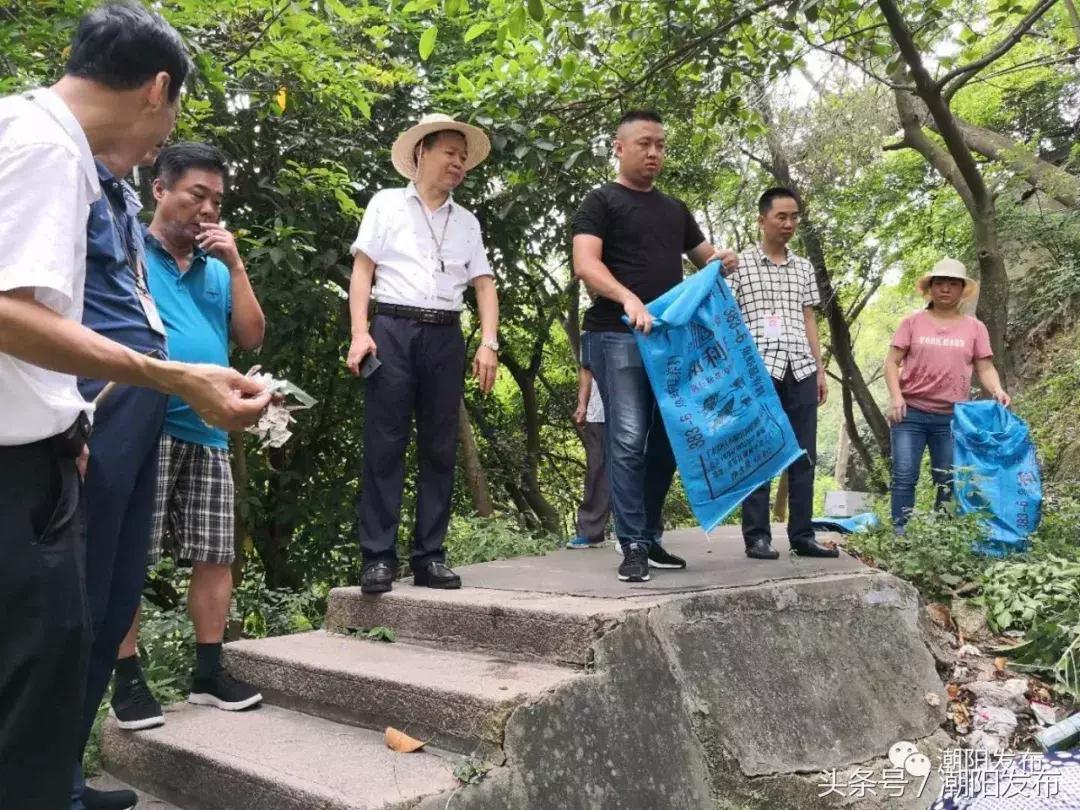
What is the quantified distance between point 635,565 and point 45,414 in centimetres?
254

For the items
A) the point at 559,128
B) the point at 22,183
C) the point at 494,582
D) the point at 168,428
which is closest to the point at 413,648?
the point at 494,582

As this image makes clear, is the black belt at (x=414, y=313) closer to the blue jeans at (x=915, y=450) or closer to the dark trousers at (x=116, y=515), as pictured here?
the dark trousers at (x=116, y=515)

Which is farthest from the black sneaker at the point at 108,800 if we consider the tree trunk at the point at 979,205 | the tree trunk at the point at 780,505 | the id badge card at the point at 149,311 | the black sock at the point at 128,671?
the tree trunk at the point at 780,505

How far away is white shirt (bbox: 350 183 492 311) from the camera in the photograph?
3793 mm

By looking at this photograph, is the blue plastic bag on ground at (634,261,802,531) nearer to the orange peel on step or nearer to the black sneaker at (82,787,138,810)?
the orange peel on step

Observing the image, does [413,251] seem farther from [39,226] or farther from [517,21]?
[39,226]

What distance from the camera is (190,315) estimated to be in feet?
10.3

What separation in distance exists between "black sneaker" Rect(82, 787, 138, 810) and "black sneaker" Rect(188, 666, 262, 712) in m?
0.56

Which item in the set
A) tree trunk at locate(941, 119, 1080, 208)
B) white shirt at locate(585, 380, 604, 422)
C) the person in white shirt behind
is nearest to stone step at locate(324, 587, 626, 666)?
the person in white shirt behind

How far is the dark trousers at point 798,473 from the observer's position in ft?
14.4

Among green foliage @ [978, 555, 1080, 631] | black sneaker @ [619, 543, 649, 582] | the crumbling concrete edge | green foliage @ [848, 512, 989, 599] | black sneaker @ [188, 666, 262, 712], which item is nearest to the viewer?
the crumbling concrete edge

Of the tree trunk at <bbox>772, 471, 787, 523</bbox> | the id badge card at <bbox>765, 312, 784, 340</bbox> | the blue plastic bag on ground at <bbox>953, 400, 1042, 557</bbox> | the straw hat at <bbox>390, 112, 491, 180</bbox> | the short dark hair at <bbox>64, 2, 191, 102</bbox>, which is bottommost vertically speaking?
the tree trunk at <bbox>772, 471, 787, 523</bbox>

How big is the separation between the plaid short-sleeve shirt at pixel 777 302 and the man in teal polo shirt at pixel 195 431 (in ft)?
7.96

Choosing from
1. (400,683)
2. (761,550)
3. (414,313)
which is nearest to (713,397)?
(761,550)
